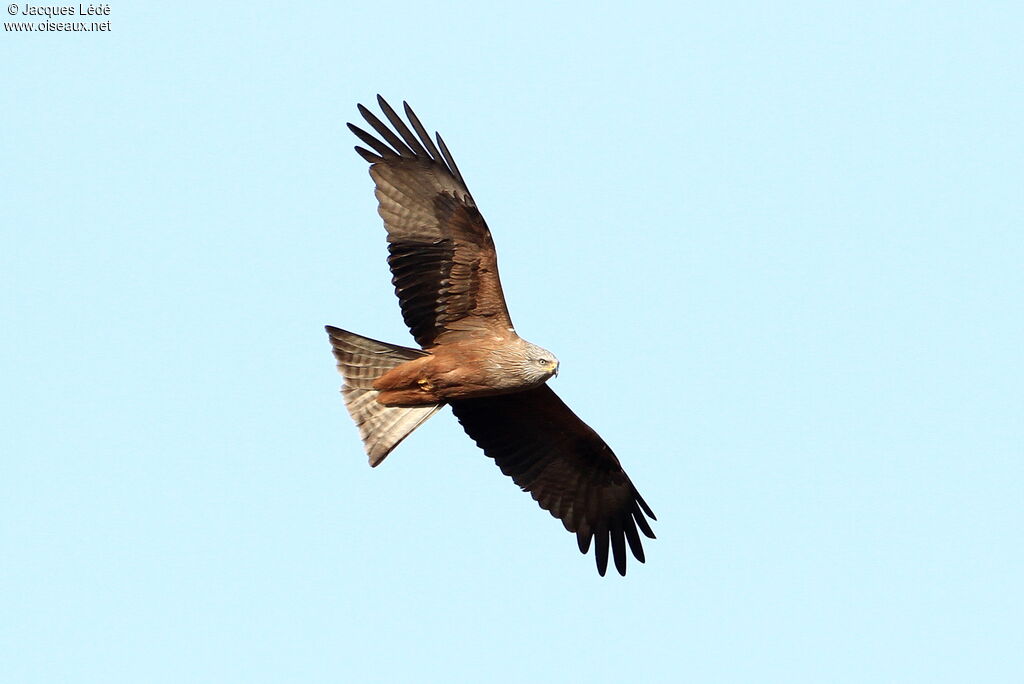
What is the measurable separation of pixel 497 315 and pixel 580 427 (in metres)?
1.63

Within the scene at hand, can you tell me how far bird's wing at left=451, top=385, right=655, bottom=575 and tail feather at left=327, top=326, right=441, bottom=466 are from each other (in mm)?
651

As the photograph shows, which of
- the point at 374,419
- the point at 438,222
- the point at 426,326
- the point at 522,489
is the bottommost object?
the point at 522,489

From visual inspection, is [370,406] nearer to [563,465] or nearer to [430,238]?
[430,238]

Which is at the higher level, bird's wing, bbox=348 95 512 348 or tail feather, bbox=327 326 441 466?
bird's wing, bbox=348 95 512 348

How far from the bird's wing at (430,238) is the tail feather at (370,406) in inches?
18.6

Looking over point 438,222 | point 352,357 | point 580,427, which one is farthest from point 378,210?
point 580,427

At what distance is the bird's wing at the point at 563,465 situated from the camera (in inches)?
479

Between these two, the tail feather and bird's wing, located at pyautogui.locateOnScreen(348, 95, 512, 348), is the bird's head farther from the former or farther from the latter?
the tail feather

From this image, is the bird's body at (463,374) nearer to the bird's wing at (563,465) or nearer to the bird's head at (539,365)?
the bird's head at (539,365)

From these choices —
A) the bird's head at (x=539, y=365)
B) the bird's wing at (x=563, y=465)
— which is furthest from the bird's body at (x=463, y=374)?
the bird's wing at (x=563, y=465)

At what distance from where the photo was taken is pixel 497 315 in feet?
36.5

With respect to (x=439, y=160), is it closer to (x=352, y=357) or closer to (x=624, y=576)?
(x=352, y=357)

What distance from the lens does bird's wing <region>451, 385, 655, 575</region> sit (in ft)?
39.9

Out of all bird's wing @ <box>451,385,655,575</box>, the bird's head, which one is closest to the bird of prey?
the bird's head
